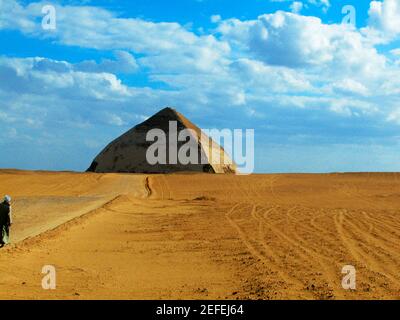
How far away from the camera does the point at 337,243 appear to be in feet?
40.1

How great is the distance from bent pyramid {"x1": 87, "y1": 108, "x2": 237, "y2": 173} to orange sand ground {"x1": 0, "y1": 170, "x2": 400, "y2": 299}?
1256 inches

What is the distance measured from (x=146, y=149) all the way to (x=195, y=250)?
158ft

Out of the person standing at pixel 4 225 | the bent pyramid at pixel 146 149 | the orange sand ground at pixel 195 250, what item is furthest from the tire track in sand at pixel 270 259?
the bent pyramid at pixel 146 149

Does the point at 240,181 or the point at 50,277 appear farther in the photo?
the point at 240,181

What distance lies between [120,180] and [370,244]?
2720 cm

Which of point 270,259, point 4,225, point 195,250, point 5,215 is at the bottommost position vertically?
point 270,259

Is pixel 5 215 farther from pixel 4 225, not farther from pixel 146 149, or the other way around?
pixel 146 149

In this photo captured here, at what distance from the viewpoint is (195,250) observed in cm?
1166

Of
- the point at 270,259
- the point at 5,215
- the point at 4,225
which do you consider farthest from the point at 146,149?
the point at 270,259

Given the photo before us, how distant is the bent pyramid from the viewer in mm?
56416
